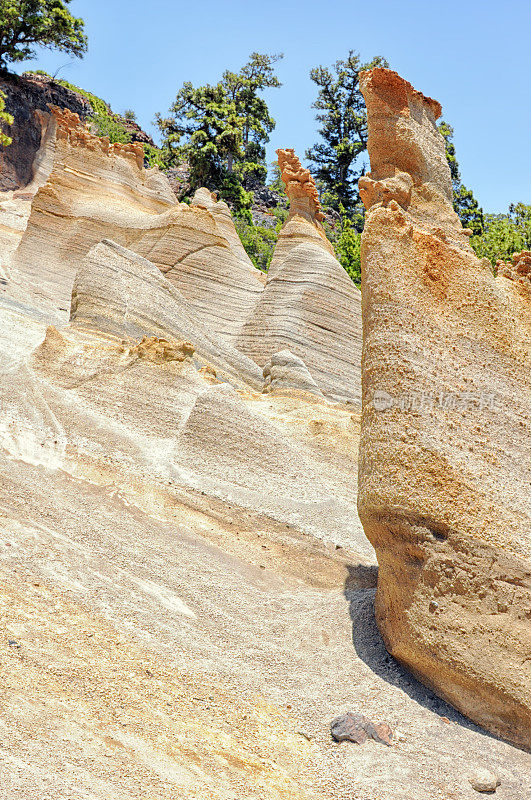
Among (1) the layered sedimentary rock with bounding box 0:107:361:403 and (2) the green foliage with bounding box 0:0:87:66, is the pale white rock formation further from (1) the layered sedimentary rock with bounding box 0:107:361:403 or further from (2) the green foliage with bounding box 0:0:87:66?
(2) the green foliage with bounding box 0:0:87:66

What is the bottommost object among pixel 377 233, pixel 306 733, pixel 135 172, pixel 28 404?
pixel 306 733

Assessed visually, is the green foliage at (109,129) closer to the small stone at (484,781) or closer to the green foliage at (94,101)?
the green foliage at (94,101)

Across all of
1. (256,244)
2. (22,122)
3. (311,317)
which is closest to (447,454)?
(311,317)

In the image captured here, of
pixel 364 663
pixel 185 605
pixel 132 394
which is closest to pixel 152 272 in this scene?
pixel 132 394

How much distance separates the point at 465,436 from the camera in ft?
21.3

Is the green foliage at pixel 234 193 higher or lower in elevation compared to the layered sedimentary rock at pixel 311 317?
higher

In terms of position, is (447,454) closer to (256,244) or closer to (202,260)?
(202,260)

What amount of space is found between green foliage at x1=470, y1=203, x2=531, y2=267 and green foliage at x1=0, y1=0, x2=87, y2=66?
23.7 m

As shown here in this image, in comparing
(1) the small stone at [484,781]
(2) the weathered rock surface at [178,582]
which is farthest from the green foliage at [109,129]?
(1) the small stone at [484,781]

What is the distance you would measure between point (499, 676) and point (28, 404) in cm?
661

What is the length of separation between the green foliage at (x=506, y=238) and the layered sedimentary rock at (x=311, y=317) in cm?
817

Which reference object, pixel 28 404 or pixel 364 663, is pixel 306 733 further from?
pixel 28 404

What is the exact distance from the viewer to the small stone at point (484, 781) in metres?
5.08

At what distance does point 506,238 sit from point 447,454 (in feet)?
74.6
